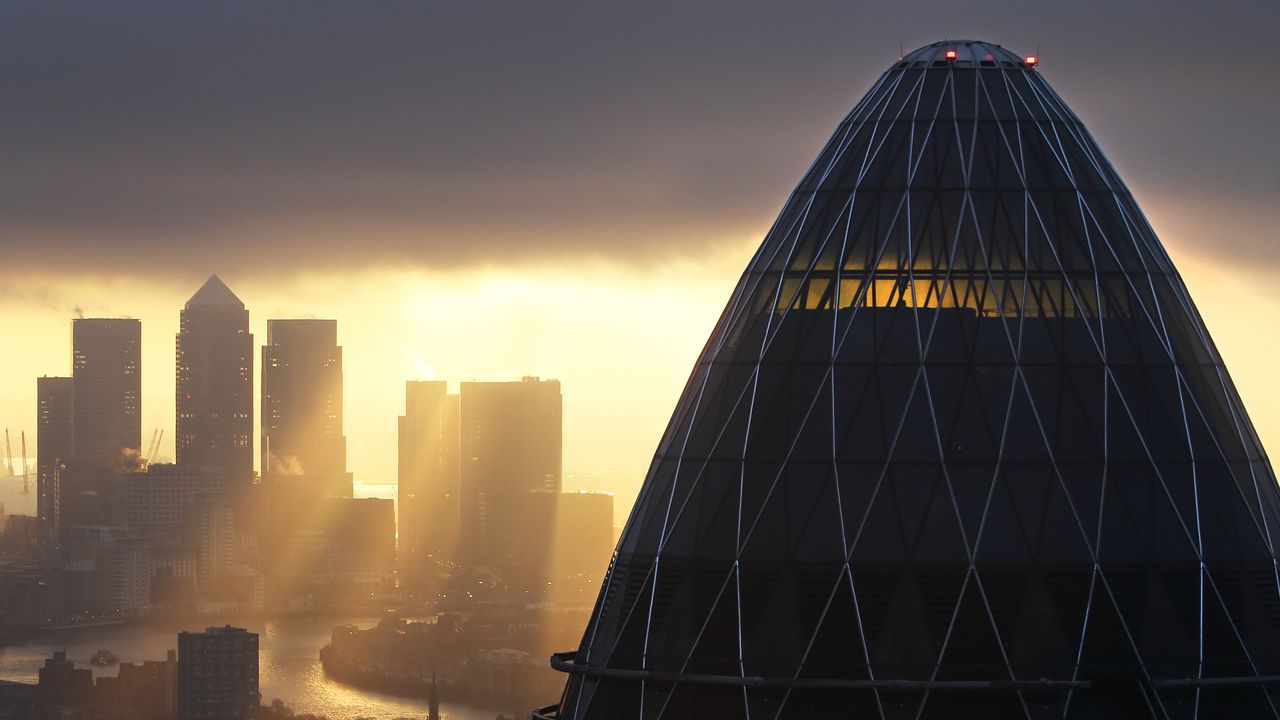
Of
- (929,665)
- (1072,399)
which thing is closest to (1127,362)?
(1072,399)

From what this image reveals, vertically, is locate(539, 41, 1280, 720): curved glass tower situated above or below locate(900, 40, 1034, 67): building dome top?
below

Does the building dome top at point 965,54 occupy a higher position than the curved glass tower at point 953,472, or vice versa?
the building dome top at point 965,54

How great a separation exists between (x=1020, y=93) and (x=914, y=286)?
509 cm

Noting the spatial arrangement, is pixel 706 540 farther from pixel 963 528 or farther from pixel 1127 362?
pixel 1127 362

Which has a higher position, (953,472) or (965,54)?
(965,54)

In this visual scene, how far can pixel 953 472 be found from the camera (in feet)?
154

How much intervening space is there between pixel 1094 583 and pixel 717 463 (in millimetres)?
7683

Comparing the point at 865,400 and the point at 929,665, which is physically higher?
the point at 865,400

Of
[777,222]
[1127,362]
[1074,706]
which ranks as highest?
[777,222]

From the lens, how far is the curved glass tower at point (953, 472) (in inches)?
1823

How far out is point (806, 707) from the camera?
152ft

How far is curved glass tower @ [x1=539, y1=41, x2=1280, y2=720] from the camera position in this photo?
46312 mm

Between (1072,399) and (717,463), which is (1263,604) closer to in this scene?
(1072,399)

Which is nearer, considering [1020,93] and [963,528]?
[963,528]
